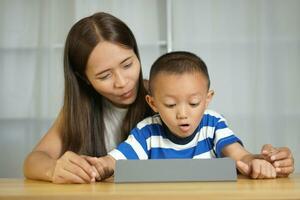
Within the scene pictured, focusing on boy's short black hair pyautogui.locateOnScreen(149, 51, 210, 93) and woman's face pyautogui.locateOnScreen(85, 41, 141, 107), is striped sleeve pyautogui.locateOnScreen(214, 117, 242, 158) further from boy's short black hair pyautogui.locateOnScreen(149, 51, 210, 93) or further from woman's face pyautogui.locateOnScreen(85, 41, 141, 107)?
woman's face pyautogui.locateOnScreen(85, 41, 141, 107)

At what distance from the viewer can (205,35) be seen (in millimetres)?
2617

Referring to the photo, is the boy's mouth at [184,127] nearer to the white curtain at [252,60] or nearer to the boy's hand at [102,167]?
the boy's hand at [102,167]

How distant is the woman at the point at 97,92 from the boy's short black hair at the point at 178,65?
6.1 inches

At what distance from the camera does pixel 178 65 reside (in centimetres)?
110

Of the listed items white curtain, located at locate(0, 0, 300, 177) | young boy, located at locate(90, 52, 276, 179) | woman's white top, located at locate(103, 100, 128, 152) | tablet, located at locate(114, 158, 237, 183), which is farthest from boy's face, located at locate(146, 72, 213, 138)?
white curtain, located at locate(0, 0, 300, 177)

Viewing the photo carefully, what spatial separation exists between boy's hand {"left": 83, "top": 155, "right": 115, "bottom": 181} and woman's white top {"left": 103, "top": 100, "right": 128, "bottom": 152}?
1.54ft

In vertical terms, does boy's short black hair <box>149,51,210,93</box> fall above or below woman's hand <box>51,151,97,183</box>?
above

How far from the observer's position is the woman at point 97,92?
1271 mm

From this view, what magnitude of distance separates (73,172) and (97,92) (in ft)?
2.16

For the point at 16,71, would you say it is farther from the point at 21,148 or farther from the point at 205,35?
the point at 205,35

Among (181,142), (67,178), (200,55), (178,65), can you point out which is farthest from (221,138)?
(200,55)

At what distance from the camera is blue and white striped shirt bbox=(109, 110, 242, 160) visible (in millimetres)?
1115

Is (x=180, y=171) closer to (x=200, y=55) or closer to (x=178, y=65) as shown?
(x=178, y=65)

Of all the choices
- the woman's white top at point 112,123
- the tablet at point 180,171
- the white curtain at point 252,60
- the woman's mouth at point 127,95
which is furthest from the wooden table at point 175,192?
the white curtain at point 252,60
